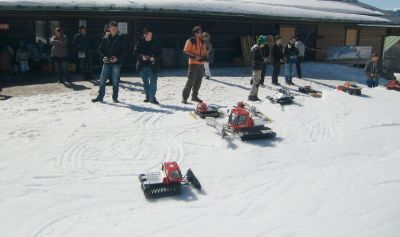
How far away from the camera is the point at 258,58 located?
1112 centimetres

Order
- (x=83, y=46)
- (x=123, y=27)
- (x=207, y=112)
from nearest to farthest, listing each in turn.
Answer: (x=207, y=112), (x=83, y=46), (x=123, y=27)

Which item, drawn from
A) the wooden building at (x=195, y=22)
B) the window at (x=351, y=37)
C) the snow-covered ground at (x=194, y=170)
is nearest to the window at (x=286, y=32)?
the wooden building at (x=195, y=22)

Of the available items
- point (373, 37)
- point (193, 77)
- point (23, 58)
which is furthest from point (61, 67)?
point (373, 37)

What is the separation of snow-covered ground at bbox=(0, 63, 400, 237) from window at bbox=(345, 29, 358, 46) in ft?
44.1

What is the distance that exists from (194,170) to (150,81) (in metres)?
4.36

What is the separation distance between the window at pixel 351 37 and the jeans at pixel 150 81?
1598 centimetres

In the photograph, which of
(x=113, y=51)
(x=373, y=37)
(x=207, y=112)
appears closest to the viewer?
(x=207, y=112)

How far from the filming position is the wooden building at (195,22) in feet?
51.0

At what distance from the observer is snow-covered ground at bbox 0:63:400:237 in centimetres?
494

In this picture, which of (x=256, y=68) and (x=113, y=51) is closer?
(x=113, y=51)

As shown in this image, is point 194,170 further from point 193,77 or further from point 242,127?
point 193,77

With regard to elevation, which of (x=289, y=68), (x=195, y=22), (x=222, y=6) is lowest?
(x=289, y=68)

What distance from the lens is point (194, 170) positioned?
21.2ft

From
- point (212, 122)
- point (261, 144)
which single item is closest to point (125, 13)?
point (212, 122)
